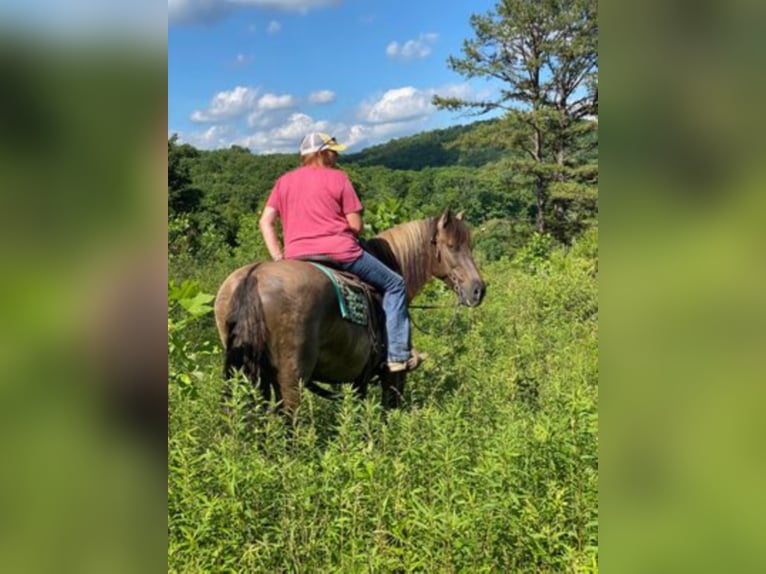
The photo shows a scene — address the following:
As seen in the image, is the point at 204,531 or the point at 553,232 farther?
the point at 553,232

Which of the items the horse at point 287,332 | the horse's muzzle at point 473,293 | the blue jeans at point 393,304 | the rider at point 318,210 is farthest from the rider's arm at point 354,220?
the horse's muzzle at point 473,293

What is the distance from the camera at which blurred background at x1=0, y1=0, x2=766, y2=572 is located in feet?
2.15

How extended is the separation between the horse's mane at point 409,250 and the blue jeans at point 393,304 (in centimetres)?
49

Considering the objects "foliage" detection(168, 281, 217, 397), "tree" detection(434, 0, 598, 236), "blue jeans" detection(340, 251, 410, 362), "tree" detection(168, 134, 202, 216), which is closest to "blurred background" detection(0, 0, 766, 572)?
"foliage" detection(168, 281, 217, 397)

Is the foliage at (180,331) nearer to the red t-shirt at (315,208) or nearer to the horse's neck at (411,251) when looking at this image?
the red t-shirt at (315,208)

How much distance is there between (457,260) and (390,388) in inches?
54.1

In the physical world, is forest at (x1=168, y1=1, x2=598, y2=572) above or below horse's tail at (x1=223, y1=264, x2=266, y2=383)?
below

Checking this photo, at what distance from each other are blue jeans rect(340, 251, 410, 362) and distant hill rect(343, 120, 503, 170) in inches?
1208

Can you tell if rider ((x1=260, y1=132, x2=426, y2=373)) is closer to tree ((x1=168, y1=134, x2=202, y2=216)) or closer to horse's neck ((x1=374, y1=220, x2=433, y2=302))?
horse's neck ((x1=374, y1=220, x2=433, y2=302))

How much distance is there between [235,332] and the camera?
389 cm
